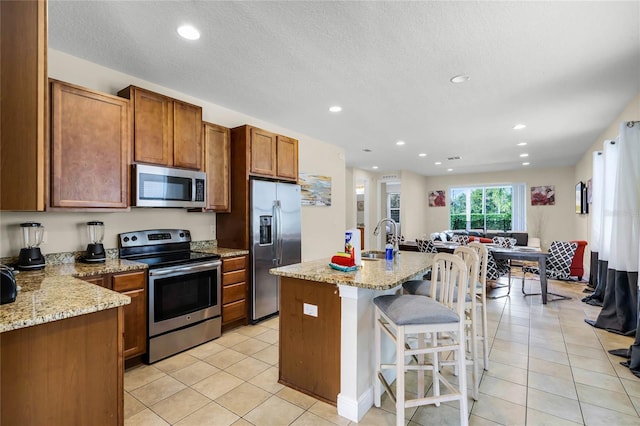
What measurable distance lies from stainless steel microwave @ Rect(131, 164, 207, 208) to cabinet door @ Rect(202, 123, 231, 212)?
0.15 meters

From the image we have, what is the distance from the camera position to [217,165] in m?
3.57

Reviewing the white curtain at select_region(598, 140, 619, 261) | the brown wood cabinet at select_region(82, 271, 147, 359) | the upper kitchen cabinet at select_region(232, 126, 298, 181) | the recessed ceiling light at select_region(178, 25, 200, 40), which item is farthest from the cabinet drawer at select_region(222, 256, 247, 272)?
the white curtain at select_region(598, 140, 619, 261)

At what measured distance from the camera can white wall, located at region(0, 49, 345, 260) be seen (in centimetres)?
252

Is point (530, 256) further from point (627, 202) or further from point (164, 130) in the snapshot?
point (164, 130)

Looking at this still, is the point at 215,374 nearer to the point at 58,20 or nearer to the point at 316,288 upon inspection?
the point at 316,288

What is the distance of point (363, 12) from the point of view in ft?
6.66

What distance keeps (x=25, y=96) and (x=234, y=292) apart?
2.59 m

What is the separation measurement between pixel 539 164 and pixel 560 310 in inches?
200

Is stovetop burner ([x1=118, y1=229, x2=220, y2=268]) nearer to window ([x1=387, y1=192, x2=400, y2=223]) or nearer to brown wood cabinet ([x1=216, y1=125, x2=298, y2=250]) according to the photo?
brown wood cabinet ([x1=216, y1=125, x2=298, y2=250])

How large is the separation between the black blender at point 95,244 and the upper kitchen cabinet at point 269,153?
158 centimetres

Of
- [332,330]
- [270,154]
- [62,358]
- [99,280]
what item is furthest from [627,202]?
[99,280]

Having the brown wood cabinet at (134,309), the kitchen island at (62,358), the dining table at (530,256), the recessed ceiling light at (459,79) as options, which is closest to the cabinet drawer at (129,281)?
the brown wood cabinet at (134,309)

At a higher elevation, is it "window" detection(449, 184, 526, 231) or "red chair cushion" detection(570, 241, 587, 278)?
"window" detection(449, 184, 526, 231)

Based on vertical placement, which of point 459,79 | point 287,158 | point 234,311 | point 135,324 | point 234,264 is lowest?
point 234,311
